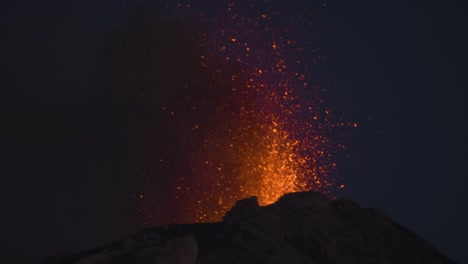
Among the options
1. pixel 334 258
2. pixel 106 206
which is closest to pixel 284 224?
pixel 334 258

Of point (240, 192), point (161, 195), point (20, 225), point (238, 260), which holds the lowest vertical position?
point (20, 225)

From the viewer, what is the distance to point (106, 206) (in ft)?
134

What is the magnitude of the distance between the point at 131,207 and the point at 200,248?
3158 centimetres

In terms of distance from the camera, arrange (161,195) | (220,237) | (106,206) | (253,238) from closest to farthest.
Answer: (253,238)
(220,237)
(161,195)
(106,206)

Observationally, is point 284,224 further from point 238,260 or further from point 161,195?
point 161,195

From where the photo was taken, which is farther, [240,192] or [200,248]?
[240,192]

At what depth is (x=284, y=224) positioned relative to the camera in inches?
401

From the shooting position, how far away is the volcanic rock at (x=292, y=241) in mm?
9242

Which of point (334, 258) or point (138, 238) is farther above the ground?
point (334, 258)

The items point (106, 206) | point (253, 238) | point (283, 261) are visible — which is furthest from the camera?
point (106, 206)

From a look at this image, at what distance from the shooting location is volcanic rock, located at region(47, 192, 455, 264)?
364 inches

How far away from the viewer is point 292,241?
9.74 metres

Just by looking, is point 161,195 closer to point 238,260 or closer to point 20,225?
point 20,225

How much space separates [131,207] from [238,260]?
32.7 metres
